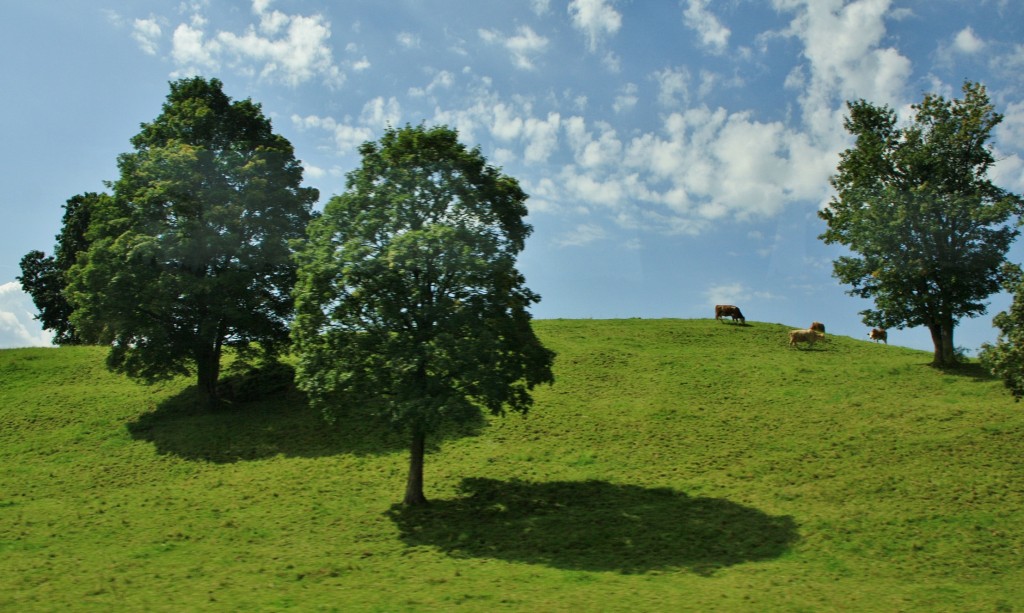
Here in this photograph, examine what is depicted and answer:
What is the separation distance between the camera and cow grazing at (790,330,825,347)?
53.2 metres

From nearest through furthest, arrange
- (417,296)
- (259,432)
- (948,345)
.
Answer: (417,296)
(259,432)
(948,345)

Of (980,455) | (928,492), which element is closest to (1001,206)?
(980,455)

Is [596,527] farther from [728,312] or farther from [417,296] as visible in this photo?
[728,312]

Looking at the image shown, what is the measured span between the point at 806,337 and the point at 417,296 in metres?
37.9

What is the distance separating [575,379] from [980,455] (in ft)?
71.0

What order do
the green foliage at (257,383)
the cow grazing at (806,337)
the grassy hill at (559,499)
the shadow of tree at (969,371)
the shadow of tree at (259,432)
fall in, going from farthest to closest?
the cow grazing at (806,337), the green foliage at (257,383), the shadow of tree at (969,371), the shadow of tree at (259,432), the grassy hill at (559,499)

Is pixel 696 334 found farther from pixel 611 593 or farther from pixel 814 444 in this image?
pixel 611 593

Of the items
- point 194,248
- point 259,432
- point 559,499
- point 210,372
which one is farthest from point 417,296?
point 210,372

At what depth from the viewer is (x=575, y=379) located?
44.1 metres

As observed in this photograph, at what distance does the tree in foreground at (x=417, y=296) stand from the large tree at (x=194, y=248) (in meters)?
13.0

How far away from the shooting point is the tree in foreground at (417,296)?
81.4 ft

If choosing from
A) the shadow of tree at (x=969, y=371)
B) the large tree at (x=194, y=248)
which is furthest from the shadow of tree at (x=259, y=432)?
the shadow of tree at (x=969, y=371)

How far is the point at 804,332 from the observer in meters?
53.5

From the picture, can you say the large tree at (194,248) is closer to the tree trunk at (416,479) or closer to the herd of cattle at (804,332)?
the tree trunk at (416,479)
